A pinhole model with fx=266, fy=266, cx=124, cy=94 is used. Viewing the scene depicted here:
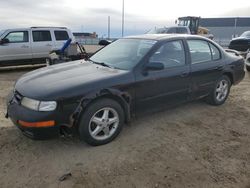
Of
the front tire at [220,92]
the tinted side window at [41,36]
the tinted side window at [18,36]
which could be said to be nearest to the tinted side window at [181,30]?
the tinted side window at [41,36]

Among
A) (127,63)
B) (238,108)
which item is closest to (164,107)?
(127,63)

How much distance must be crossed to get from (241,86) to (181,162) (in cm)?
482

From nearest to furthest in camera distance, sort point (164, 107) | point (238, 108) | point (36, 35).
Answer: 1. point (164, 107)
2. point (238, 108)
3. point (36, 35)

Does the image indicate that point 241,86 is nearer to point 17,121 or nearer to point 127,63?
point 127,63

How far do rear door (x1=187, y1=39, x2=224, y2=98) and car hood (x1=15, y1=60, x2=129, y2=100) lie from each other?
153cm

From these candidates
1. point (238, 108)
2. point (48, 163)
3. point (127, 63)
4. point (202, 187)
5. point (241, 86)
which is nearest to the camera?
point (202, 187)

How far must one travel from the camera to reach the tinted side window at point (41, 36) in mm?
10209

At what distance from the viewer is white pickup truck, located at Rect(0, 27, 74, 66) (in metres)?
9.62

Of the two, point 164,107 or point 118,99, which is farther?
point 164,107

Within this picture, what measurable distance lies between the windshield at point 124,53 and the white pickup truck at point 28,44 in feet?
19.4

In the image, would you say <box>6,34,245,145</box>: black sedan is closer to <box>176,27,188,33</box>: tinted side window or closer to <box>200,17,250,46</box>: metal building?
<box>176,27,188,33</box>: tinted side window

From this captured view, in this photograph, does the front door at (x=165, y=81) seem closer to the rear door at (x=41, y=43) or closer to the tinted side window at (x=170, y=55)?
the tinted side window at (x=170, y=55)

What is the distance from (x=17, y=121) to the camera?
3436mm

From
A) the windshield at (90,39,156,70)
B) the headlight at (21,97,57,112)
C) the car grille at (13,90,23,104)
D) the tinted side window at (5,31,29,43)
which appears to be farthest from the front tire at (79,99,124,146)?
the tinted side window at (5,31,29,43)
